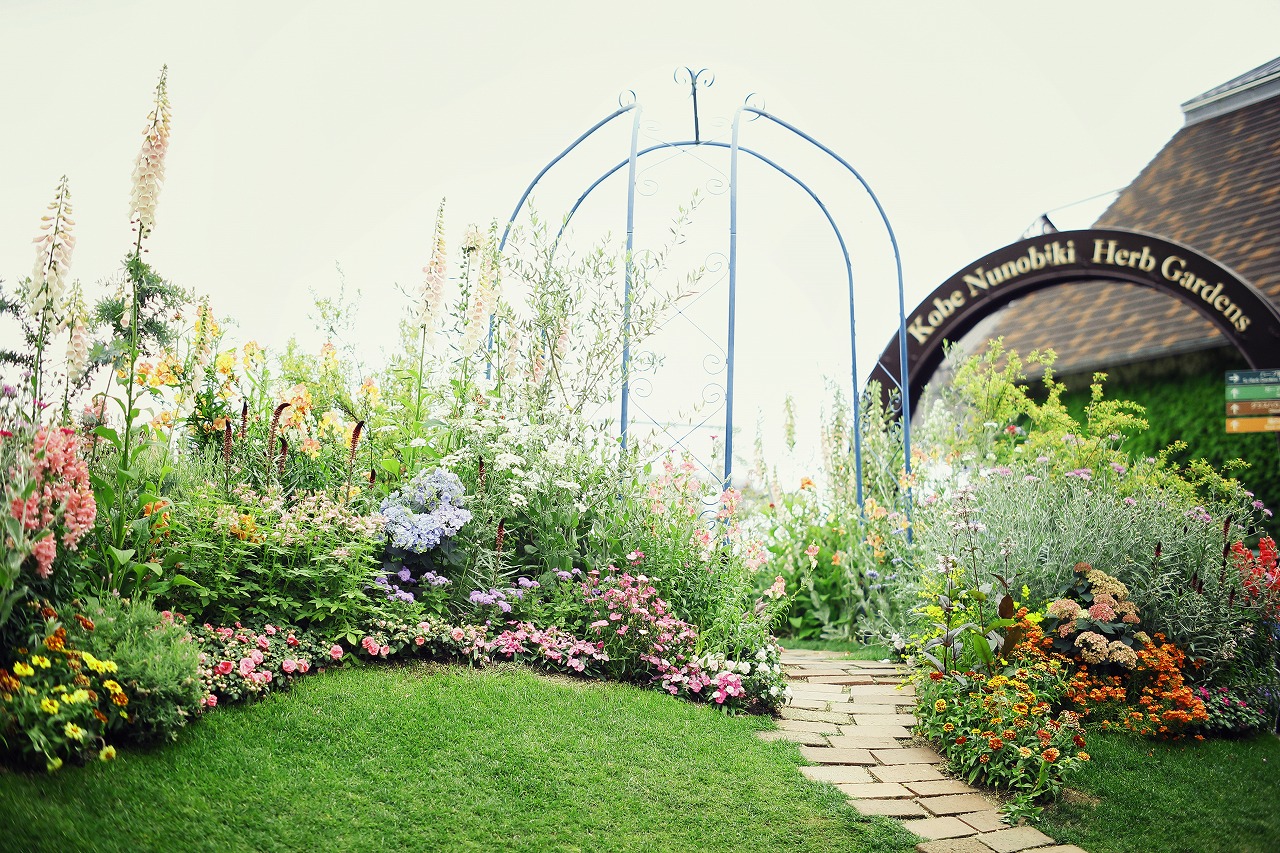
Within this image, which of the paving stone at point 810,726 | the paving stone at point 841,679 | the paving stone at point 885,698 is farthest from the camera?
the paving stone at point 841,679

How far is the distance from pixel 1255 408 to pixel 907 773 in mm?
4921

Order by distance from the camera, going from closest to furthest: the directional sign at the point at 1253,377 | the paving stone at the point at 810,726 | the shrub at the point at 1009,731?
the shrub at the point at 1009,731, the paving stone at the point at 810,726, the directional sign at the point at 1253,377

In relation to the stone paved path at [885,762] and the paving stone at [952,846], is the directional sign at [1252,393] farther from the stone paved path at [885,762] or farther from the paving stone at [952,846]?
the paving stone at [952,846]

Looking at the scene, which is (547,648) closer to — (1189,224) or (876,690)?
(876,690)

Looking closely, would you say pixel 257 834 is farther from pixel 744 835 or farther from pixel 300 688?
pixel 744 835

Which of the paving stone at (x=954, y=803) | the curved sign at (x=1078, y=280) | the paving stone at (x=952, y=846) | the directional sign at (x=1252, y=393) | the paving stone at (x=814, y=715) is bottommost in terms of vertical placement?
the paving stone at (x=952, y=846)

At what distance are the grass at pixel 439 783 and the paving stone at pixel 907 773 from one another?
0.39m

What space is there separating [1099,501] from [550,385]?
3442 mm

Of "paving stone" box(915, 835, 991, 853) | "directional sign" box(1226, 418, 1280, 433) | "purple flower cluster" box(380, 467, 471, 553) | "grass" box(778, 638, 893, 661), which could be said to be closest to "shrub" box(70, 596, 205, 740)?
"purple flower cluster" box(380, 467, 471, 553)

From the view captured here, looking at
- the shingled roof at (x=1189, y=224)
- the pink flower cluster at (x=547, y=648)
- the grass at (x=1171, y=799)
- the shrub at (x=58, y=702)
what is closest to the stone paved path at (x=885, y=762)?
the grass at (x=1171, y=799)

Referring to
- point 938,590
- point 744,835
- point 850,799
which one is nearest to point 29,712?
point 744,835

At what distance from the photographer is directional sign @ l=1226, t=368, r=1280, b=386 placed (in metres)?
6.32

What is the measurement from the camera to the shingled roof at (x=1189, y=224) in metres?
9.27

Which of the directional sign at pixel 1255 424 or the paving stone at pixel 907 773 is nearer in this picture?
the paving stone at pixel 907 773
